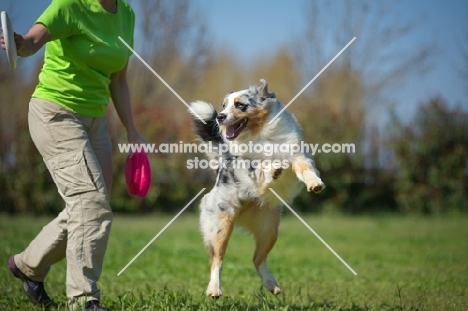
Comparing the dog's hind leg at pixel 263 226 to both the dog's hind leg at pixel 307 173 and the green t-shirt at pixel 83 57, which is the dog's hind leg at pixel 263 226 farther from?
the green t-shirt at pixel 83 57

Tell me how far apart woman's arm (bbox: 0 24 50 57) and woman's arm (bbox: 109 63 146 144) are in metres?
0.92

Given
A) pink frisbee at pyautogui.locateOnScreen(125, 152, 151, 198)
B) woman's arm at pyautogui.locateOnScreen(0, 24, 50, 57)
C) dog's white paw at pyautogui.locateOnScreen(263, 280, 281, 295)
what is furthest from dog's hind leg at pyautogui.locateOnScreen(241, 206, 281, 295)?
woman's arm at pyautogui.locateOnScreen(0, 24, 50, 57)

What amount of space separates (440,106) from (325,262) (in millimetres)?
8239

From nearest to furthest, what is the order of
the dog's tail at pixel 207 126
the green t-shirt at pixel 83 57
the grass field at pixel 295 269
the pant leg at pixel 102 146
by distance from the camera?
the green t-shirt at pixel 83 57 < the pant leg at pixel 102 146 < the grass field at pixel 295 269 < the dog's tail at pixel 207 126

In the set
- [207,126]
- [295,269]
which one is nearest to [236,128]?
[207,126]

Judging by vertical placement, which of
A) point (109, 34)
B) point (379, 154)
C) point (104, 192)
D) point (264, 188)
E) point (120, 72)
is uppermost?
point (109, 34)

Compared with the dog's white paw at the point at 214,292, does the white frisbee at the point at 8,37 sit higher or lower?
higher

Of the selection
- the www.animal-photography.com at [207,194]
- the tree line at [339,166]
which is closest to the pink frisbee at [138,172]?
the www.animal-photography.com at [207,194]

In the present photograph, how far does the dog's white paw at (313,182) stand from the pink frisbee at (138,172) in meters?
1.24

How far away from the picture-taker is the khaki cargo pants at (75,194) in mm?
3967

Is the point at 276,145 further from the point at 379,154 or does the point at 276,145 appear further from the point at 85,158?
the point at 379,154

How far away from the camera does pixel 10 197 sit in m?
14.4

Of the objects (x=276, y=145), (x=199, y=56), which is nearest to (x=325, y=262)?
(x=276, y=145)

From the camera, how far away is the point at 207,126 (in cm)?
535
